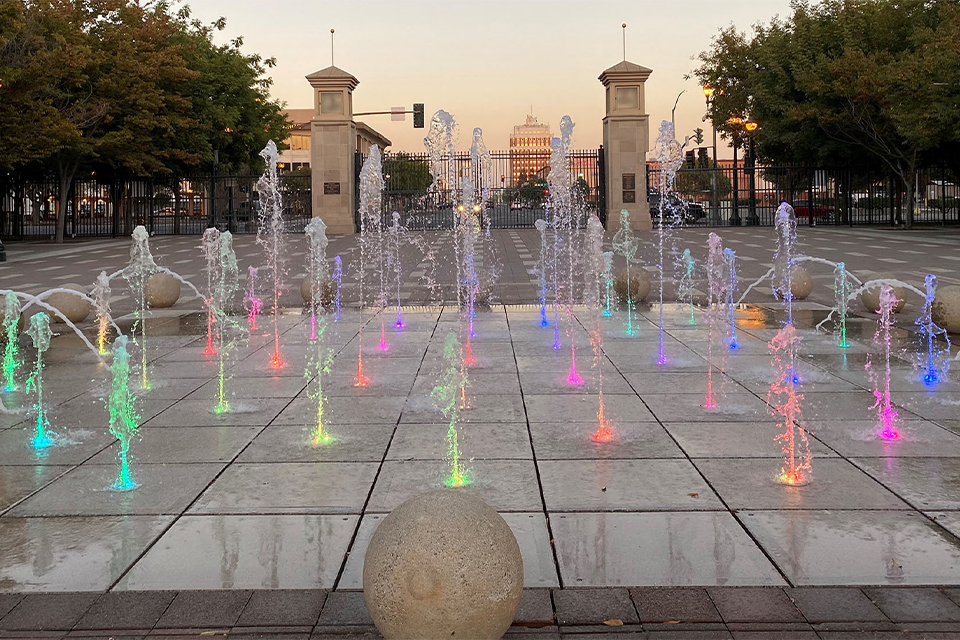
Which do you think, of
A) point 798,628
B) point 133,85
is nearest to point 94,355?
point 798,628

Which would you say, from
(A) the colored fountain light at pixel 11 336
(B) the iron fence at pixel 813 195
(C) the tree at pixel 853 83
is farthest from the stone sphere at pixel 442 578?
(B) the iron fence at pixel 813 195

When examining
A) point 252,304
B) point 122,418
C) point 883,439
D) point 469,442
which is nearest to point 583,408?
point 469,442

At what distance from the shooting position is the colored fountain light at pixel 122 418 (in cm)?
521

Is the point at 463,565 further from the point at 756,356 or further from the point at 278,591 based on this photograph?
the point at 756,356

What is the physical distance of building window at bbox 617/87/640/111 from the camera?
38.4 metres

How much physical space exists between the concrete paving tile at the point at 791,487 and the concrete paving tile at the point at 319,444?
1.97 m

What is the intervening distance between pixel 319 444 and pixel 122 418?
1.64m

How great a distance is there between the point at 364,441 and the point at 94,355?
188 inches

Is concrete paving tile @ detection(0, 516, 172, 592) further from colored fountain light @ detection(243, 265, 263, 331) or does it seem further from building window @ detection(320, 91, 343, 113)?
building window @ detection(320, 91, 343, 113)

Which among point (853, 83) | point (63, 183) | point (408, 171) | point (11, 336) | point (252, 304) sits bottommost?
point (11, 336)

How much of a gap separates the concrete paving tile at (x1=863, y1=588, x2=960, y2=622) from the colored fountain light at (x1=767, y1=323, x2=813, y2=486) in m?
1.36

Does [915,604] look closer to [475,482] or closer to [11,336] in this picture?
[475,482]

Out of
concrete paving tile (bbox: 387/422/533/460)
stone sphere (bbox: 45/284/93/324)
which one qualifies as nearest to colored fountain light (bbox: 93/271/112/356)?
stone sphere (bbox: 45/284/93/324)

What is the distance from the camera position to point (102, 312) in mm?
12508
